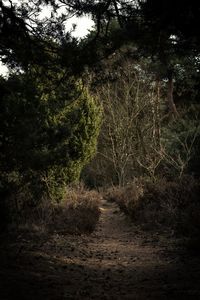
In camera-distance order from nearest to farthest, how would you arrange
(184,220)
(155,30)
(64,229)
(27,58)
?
(155,30), (27,58), (184,220), (64,229)

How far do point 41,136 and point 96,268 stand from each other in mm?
4654

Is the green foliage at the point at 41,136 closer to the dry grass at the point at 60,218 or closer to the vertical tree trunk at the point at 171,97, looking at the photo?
the dry grass at the point at 60,218

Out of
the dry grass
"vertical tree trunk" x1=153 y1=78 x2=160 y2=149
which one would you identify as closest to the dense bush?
the dry grass

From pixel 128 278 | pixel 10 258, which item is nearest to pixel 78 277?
pixel 128 278

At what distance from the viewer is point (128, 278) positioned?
6.87 metres

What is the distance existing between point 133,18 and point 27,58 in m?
1.95

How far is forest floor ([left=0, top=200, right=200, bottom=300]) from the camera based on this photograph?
5652mm

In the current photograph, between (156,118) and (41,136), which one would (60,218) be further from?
(156,118)

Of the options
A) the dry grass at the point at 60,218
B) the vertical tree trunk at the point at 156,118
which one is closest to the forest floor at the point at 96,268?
the dry grass at the point at 60,218

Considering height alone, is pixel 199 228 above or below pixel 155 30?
below

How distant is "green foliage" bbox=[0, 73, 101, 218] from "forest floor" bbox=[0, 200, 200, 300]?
144 cm

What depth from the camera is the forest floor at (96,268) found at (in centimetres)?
565

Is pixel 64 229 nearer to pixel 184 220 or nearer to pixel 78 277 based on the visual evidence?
pixel 184 220

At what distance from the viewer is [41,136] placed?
1123 cm
